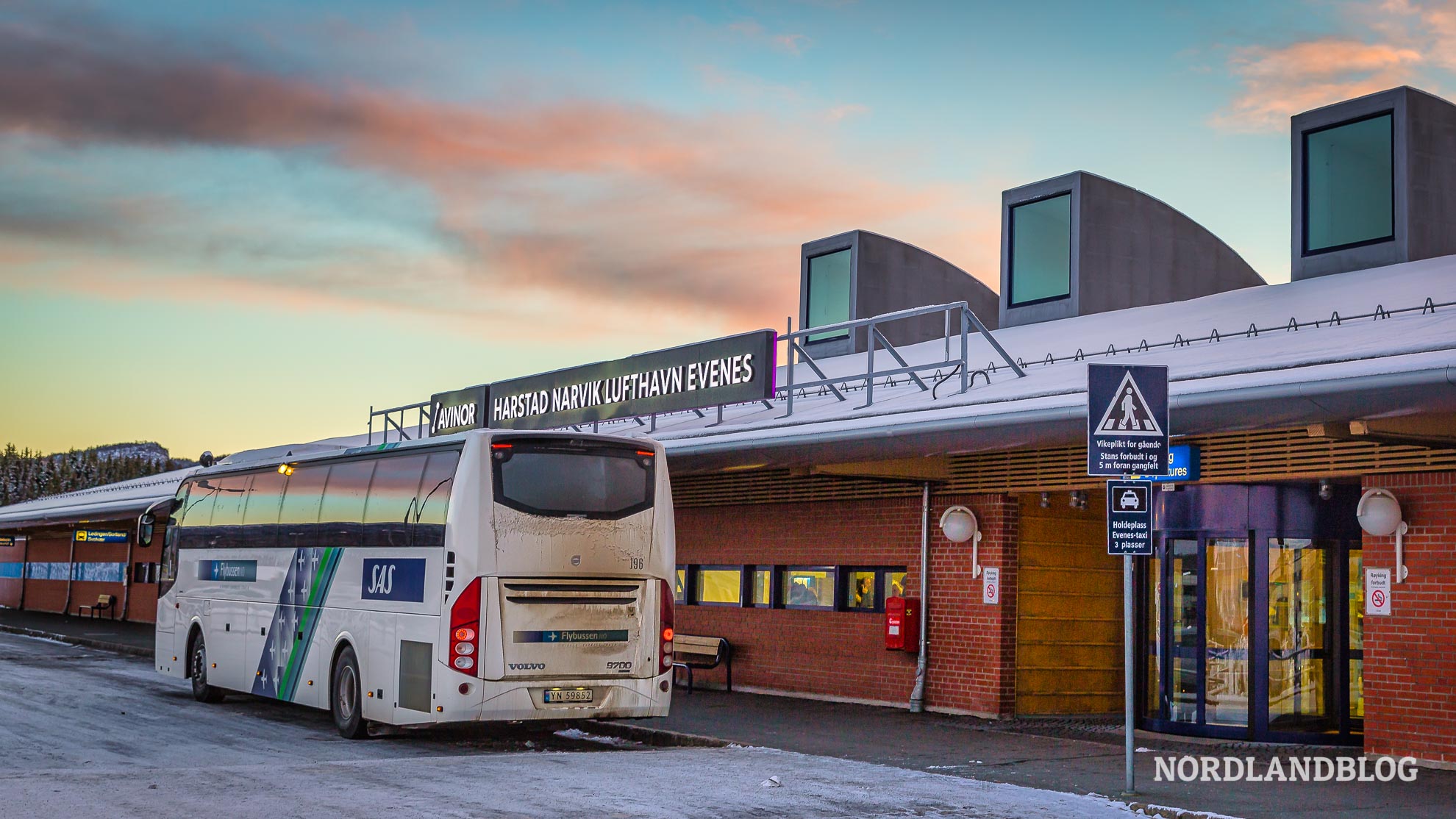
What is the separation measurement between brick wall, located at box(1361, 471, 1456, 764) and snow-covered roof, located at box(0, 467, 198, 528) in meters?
21.6

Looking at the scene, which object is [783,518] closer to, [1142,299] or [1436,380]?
[1142,299]

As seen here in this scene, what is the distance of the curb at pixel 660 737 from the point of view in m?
14.9

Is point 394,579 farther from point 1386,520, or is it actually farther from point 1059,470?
point 1386,520

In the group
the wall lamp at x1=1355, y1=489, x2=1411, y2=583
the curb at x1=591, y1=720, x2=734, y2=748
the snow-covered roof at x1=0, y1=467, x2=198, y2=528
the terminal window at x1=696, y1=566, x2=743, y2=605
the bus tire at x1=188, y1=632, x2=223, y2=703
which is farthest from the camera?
the snow-covered roof at x1=0, y1=467, x2=198, y2=528

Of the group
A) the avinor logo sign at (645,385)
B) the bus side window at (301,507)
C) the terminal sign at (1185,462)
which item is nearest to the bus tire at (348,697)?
the bus side window at (301,507)

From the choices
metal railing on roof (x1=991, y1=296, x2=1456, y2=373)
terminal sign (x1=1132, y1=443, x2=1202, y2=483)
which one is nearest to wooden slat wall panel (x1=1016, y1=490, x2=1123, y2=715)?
metal railing on roof (x1=991, y1=296, x2=1456, y2=373)

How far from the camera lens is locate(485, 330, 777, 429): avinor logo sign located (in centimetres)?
1967

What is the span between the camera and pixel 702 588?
922 inches

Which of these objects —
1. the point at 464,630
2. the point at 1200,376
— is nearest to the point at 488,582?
the point at 464,630

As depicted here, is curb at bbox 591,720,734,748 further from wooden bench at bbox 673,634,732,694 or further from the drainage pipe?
wooden bench at bbox 673,634,732,694

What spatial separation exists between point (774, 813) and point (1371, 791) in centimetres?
498

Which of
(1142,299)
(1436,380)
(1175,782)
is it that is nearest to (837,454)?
(1175,782)

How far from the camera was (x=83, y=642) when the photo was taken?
1300 inches

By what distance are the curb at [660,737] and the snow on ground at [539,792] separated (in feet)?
5.30
